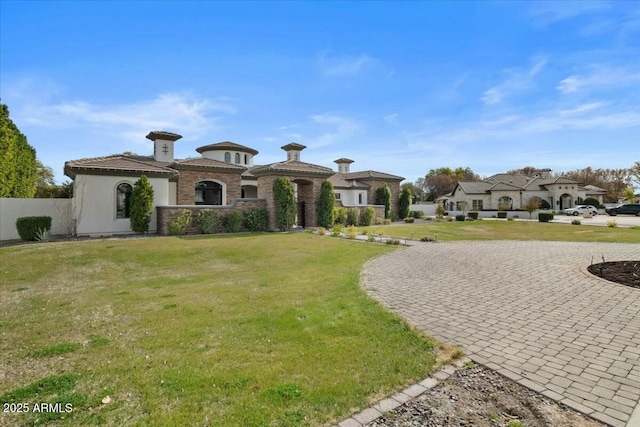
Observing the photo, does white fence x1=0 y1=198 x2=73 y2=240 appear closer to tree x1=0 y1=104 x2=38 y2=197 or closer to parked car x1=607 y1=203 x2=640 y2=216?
tree x1=0 y1=104 x2=38 y2=197

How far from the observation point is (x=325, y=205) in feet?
78.1

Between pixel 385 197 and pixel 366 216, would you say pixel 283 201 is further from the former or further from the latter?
pixel 385 197

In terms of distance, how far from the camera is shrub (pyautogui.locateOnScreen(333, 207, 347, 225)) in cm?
2549

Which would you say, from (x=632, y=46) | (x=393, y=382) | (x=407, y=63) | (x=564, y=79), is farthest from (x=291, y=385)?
(x=564, y=79)

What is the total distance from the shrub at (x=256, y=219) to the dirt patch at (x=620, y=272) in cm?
A: 1726

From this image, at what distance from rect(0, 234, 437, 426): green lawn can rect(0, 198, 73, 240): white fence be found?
478 inches

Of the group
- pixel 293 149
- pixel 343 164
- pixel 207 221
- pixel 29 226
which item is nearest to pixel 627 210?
pixel 343 164

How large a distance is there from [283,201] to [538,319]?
1743 cm

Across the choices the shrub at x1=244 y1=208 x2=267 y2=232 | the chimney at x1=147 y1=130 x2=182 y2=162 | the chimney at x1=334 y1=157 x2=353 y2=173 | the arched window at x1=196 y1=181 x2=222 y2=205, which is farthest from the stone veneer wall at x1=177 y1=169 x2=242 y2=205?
the chimney at x1=334 y1=157 x2=353 y2=173

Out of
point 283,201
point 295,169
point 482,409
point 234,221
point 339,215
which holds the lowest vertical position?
point 482,409

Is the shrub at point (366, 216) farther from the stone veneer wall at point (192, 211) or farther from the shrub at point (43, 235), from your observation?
the shrub at point (43, 235)

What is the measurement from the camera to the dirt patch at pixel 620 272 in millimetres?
8016

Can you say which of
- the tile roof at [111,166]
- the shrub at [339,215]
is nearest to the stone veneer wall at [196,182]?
the tile roof at [111,166]

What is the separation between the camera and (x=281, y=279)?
27.9 feet
